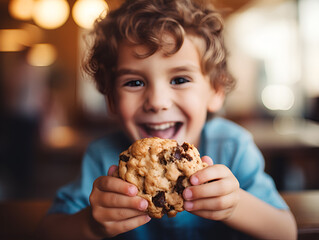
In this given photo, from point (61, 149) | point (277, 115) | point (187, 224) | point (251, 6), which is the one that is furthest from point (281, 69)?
point (187, 224)

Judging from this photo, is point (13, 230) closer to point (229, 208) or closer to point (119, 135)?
point (119, 135)

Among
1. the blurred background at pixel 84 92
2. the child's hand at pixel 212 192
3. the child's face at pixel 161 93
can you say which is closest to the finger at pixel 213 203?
the child's hand at pixel 212 192

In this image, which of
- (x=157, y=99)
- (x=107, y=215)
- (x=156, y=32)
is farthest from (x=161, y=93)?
(x=107, y=215)

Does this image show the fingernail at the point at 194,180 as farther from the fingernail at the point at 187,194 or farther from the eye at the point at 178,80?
the eye at the point at 178,80

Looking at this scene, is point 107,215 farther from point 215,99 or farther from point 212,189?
point 215,99

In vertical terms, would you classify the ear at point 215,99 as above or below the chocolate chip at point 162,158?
above

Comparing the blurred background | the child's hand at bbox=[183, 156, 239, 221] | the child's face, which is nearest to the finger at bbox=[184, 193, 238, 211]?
the child's hand at bbox=[183, 156, 239, 221]
